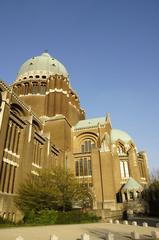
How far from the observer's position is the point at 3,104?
2653cm

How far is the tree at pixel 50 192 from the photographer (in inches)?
998

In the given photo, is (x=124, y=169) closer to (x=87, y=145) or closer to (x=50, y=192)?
(x=87, y=145)

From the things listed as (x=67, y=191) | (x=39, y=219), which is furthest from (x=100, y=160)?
(x=39, y=219)

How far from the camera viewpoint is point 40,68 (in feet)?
198

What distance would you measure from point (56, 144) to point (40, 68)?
26737 mm

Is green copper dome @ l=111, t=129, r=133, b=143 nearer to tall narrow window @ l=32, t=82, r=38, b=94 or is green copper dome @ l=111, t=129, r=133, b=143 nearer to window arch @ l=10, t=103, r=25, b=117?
tall narrow window @ l=32, t=82, r=38, b=94

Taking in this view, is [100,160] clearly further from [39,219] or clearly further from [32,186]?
[39,219]

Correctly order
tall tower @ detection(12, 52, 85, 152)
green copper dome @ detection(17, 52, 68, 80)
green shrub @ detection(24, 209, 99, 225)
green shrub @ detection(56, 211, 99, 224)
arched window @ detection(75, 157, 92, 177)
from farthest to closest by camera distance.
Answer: green copper dome @ detection(17, 52, 68, 80), tall tower @ detection(12, 52, 85, 152), arched window @ detection(75, 157, 92, 177), green shrub @ detection(56, 211, 99, 224), green shrub @ detection(24, 209, 99, 225)

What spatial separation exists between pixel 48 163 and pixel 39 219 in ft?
47.2

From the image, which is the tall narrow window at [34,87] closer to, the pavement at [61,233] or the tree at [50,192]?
the tree at [50,192]

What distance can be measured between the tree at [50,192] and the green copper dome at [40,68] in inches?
1402

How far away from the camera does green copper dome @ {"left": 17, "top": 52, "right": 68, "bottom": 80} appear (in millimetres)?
58750

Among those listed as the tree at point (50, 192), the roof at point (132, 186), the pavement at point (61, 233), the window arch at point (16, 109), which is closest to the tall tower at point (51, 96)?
the window arch at point (16, 109)

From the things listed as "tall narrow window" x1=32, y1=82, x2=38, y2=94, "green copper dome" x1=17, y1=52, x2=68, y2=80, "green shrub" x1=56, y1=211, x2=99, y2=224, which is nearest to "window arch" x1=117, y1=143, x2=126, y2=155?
"tall narrow window" x1=32, y1=82, x2=38, y2=94
